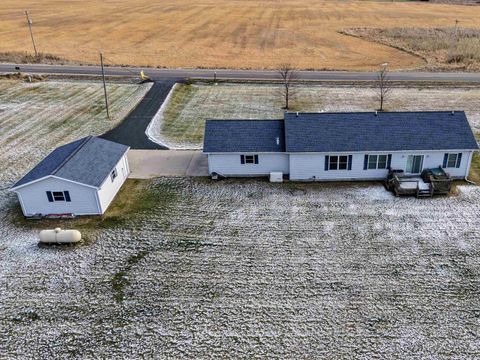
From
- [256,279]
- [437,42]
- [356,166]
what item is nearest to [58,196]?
[256,279]

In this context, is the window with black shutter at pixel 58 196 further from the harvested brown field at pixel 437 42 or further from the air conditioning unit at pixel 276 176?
the harvested brown field at pixel 437 42

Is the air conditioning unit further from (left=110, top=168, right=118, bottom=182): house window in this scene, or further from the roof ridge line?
the roof ridge line

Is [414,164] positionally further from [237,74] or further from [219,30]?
[219,30]

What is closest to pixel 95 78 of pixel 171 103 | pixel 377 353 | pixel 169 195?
pixel 171 103

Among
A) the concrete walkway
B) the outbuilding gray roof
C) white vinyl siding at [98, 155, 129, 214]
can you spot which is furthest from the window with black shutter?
the concrete walkway

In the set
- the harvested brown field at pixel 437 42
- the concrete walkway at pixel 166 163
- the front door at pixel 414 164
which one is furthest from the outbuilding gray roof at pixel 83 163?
the harvested brown field at pixel 437 42

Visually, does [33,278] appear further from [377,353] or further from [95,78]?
[95,78]
